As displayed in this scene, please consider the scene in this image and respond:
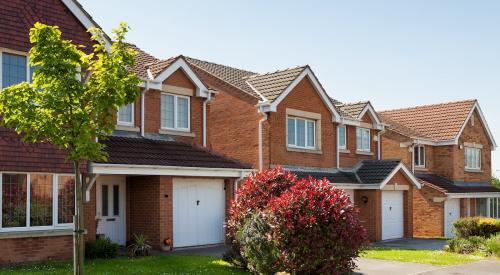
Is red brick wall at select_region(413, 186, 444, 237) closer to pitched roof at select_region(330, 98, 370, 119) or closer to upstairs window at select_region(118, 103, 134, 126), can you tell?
pitched roof at select_region(330, 98, 370, 119)

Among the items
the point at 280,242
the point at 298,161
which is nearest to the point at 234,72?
the point at 298,161

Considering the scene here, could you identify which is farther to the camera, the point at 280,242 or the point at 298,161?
the point at 298,161

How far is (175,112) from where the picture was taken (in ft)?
72.1

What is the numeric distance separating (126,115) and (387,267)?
32.0 ft

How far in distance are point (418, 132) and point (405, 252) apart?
57.1 ft

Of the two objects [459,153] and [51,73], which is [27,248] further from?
[459,153]

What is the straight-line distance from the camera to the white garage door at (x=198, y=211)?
66.6 ft

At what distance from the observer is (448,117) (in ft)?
127

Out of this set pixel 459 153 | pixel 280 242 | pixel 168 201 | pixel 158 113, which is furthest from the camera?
pixel 459 153

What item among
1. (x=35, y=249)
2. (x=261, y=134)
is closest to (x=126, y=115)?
(x=35, y=249)

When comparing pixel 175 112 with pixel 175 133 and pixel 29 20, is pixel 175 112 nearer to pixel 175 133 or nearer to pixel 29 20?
pixel 175 133

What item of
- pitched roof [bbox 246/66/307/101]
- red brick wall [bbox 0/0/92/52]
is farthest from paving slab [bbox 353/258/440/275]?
red brick wall [bbox 0/0/92/52]

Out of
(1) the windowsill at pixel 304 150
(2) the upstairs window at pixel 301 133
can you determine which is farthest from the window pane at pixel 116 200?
(2) the upstairs window at pixel 301 133

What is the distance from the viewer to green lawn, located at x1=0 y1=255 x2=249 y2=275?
559 inches
